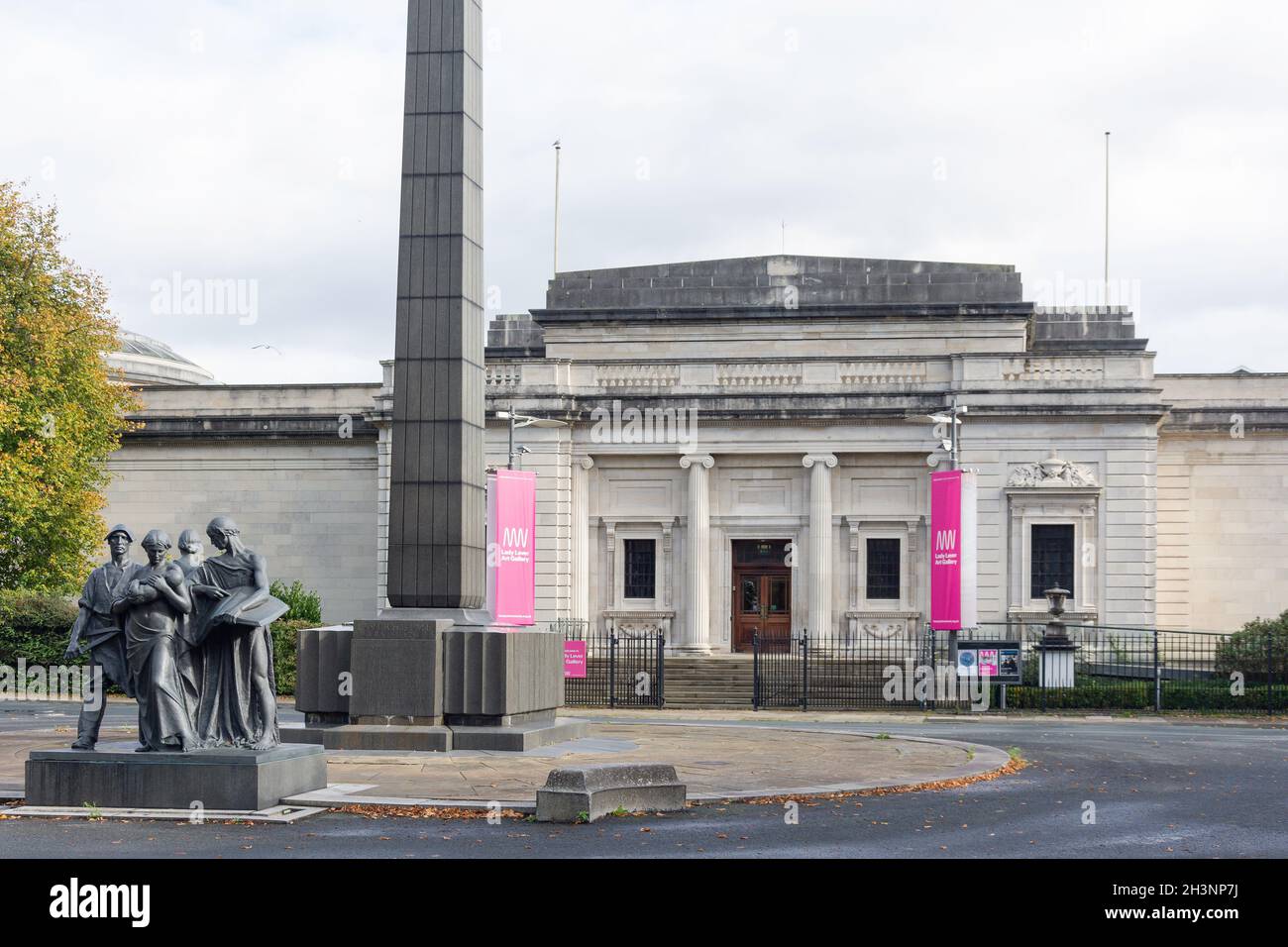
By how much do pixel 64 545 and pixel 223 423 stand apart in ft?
26.5

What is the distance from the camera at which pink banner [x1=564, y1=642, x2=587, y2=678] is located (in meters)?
37.2

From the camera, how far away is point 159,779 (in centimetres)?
1427

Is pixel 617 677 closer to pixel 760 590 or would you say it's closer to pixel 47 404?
pixel 760 590

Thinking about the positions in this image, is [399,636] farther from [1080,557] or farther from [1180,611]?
[1180,611]

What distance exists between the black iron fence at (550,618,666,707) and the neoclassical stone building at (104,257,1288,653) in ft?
5.89

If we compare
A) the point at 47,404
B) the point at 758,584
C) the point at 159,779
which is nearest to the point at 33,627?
the point at 47,404

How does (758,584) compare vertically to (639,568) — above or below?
below

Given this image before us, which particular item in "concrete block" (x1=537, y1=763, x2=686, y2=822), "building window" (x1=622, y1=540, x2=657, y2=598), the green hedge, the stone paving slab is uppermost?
"building window" (x1=622, y1=540, x2=657, y2=598)

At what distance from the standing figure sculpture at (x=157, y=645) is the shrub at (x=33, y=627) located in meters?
26.3

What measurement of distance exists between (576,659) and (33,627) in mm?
13895

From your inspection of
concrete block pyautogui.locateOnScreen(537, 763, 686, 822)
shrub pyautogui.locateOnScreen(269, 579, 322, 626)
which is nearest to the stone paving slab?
concrete block pyautogui.locateOnScreen(537, 763, 686, 822)

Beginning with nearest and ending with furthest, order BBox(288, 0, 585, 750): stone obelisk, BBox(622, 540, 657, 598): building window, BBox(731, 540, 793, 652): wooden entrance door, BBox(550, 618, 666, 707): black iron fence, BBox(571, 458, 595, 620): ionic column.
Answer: BBox(288, 0, 585, 750): stone obelisk
BBox(550, 618, 666, 707): black iron fence
BBox(571, 458, 595, 620): ionic column
BBox(731, 540, 793, 652): wooden entrance door
BBox(622, 540, 657, 598): building window

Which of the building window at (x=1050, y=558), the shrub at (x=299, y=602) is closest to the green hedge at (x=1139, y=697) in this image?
the building window at (x=1050, y=558)

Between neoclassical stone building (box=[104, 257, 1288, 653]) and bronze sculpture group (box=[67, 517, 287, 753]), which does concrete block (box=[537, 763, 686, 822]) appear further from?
neoclassical stone building (box=[104, 257, 1288, 653])
